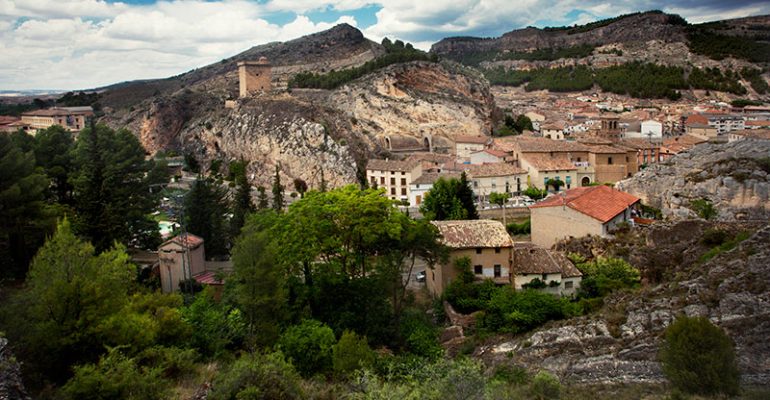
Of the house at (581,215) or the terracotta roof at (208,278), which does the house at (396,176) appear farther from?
the terracotta roof at (208,278)

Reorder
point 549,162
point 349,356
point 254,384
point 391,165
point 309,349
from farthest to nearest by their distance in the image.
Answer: point 391,165
point 549,162
point 309,349
point 349,356
point 254,384

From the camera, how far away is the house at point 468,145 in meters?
55.7

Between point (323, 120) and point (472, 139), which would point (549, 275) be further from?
point (323, 120)

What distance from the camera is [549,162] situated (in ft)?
155

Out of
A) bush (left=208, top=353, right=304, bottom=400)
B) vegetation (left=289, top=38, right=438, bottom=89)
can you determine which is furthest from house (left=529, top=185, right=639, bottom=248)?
vegetation (left=289, top=38, right=438, bottom=89)

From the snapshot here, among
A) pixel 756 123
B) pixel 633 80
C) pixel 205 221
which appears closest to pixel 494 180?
pixel 205 221

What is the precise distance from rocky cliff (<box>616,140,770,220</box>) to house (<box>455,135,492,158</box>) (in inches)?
893

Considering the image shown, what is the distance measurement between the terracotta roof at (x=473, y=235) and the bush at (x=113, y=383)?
559 inches

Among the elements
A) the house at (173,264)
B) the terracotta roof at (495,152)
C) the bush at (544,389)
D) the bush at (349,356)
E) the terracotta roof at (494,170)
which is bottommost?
the bush at (544,389)

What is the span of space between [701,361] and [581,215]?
14.4m

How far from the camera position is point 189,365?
12.9m

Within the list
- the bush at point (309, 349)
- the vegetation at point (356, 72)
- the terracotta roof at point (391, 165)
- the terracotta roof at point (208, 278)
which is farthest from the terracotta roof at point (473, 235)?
the vegetation at point (356, 72)

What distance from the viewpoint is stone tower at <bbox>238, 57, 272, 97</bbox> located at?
67438mm

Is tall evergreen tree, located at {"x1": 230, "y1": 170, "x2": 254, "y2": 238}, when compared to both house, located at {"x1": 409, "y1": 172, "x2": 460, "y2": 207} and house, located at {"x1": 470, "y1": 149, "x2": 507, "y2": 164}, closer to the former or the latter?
house, located at {"x1": 409, "y1": 172, "x2": 460, "y2": 207}
